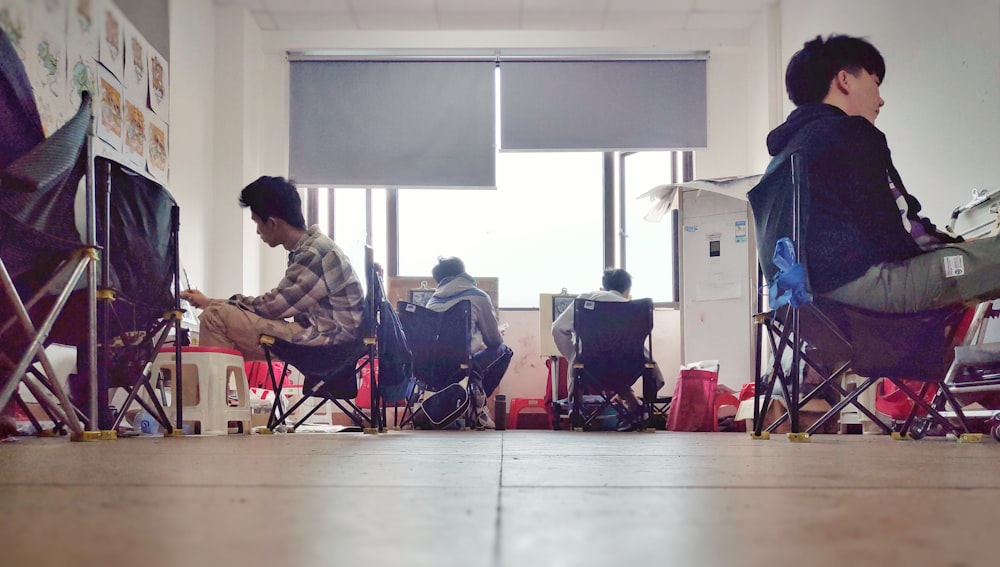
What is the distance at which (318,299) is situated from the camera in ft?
11.5

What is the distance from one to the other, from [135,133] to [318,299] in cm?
252

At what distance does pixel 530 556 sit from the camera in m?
0.56

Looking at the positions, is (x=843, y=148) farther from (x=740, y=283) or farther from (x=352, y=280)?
(x=740, y=283)

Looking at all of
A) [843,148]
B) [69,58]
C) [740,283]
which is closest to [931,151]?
[740,283]

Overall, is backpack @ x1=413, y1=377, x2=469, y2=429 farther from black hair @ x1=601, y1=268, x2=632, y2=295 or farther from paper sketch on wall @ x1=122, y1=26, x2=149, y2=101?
paper sketch on wall @ x1=122, y1=26, x2=149, y2=101

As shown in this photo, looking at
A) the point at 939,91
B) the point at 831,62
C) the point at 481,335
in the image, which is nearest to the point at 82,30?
the point at 481,335

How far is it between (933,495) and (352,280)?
113 inches

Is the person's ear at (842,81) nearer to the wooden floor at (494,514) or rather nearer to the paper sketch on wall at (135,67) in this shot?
the wooden floor at (494,514)

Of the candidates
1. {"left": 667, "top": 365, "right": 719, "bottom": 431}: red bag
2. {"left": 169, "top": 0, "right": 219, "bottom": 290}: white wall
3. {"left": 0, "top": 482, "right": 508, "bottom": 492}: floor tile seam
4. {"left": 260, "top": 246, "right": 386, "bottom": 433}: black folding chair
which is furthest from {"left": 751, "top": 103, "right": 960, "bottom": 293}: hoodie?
{"left": 169, "top": 0, "right": 219, "bottom": 290}: white wall

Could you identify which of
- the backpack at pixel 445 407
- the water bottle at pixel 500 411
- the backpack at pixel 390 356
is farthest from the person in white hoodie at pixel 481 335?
the backpack at pixel 390 356

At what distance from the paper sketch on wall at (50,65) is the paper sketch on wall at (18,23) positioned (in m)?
0.07

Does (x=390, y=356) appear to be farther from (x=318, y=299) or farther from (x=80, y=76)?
(x=80, y=76)

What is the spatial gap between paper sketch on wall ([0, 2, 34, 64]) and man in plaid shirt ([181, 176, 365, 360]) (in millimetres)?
1195

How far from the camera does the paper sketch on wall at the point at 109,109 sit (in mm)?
4902
